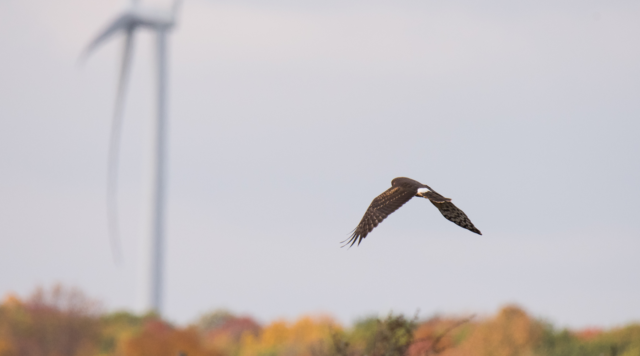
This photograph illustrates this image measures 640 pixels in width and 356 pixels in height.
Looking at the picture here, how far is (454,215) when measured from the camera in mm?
10406

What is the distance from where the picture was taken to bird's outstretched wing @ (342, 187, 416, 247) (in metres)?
10.8

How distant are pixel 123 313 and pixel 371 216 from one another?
53.5 metres

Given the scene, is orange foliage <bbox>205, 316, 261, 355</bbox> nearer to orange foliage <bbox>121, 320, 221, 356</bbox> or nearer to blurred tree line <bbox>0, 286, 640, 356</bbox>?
blurred tree line <bbox>0, 286, 640, 356</bbox>

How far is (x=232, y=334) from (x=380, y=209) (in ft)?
178

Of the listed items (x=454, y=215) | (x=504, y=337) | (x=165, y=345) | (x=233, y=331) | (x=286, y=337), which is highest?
(x=233, y=331)

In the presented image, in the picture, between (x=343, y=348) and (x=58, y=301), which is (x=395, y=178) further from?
(x=58, y=301)

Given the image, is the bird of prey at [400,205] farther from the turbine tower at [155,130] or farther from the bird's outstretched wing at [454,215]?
the turbine tower at [155,130]

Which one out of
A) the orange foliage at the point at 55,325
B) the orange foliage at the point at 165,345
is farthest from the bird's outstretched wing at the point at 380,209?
the orange foliage at the point at 55,325

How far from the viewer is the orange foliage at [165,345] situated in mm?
44281

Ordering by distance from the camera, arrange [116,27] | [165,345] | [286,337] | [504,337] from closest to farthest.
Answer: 1. [504,337]
2. [165,345]
3. [116,27]
4. [286,337]

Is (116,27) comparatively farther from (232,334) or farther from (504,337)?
(504,337)

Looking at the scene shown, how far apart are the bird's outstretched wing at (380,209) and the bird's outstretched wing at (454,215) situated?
0.45 metres

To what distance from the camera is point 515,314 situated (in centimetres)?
4238

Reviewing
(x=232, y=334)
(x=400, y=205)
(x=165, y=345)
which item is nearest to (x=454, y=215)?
(x=400, y=205)
